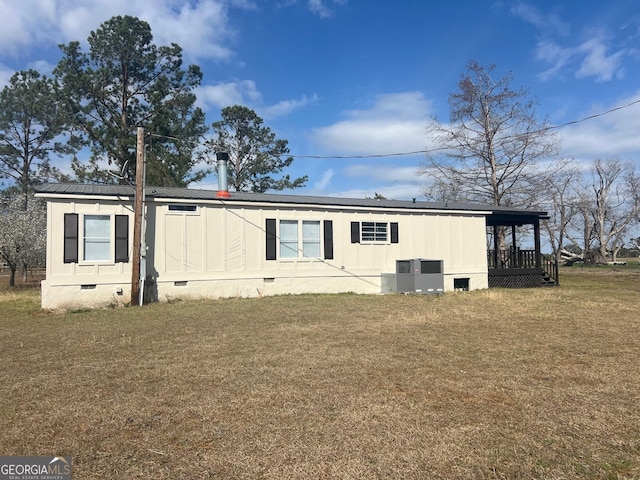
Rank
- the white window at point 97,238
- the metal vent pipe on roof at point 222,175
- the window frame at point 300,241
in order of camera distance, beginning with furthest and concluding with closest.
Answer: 1. the window frame at point 300,241
2. the metal vent pipe on roof at point 222,175
3. the white window at point 97,238

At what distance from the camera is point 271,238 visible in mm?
13258

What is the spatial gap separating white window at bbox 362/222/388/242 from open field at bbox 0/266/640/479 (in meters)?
6.70

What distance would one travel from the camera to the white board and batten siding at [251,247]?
36.8 ft

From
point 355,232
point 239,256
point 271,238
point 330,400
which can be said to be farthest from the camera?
point 355,232

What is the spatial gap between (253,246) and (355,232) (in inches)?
130

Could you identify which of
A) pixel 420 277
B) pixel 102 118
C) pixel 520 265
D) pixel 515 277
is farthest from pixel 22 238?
pixel 520 265

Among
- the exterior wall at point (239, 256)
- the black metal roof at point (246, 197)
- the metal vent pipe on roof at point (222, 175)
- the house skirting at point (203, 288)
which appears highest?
the metal vent pipe on roof at point (222, 175)

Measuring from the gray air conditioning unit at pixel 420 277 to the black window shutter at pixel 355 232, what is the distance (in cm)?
160

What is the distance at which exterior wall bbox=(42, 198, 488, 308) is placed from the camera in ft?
36.8

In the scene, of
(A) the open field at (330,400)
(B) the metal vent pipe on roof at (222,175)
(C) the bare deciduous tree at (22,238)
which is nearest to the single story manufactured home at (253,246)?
(B) the metal vent pipe on roof at (222,175)

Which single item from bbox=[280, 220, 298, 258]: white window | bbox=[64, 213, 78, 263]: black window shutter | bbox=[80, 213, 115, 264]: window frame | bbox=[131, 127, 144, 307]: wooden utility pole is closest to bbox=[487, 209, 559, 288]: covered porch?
bbox=[280, 220, 298, 258]: white window

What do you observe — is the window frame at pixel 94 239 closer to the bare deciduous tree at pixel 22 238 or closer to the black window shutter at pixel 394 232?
the black window shutter at pixel 394 232

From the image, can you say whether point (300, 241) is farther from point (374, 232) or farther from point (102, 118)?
point (102, 118)

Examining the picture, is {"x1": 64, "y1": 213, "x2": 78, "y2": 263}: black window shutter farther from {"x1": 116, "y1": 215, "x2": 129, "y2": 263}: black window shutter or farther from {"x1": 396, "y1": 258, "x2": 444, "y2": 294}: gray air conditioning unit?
{"x1": 396, "y1": 258, "x2": 444, "y2": 294}: gray air conditioning unit
